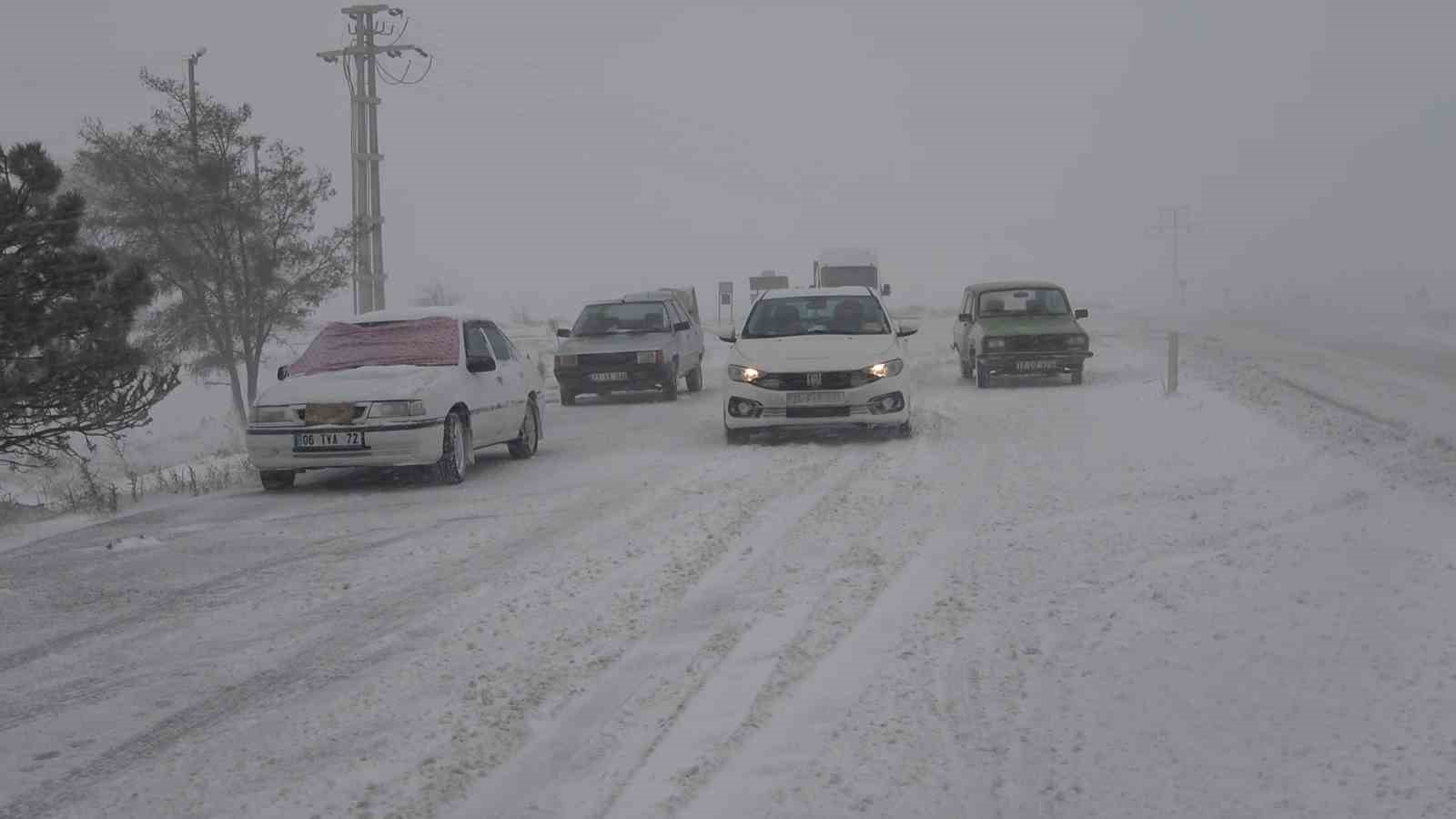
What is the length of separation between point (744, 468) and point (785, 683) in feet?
22.7

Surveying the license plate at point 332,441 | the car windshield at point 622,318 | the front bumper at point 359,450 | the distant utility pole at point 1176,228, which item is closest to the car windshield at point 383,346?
the front bumper at point 359,450

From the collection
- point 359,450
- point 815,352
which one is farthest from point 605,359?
point 359,450

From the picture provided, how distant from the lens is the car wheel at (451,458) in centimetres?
1230

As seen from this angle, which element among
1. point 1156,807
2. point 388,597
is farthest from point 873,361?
point 1156,807

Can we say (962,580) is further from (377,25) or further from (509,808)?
(377,25)

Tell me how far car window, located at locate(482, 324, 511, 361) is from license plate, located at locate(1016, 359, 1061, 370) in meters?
9.29

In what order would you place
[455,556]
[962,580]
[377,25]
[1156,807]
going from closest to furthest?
[1156,807] < [962,580] < [455,556] < [377,25]

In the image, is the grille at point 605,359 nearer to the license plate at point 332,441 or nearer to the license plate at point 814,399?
the license plate at point 814,399

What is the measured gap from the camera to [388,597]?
755 cm

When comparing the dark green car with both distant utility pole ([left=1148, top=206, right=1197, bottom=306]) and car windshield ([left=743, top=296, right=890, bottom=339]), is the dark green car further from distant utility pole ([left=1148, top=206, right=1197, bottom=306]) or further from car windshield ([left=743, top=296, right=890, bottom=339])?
distant utility pole ([left=1148, top=206, right=1197, bottom=306])

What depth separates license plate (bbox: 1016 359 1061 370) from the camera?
21.2m

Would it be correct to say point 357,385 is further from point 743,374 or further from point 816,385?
point 816,385

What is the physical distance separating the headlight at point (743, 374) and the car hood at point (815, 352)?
8 centimetres

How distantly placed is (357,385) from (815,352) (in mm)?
4818
